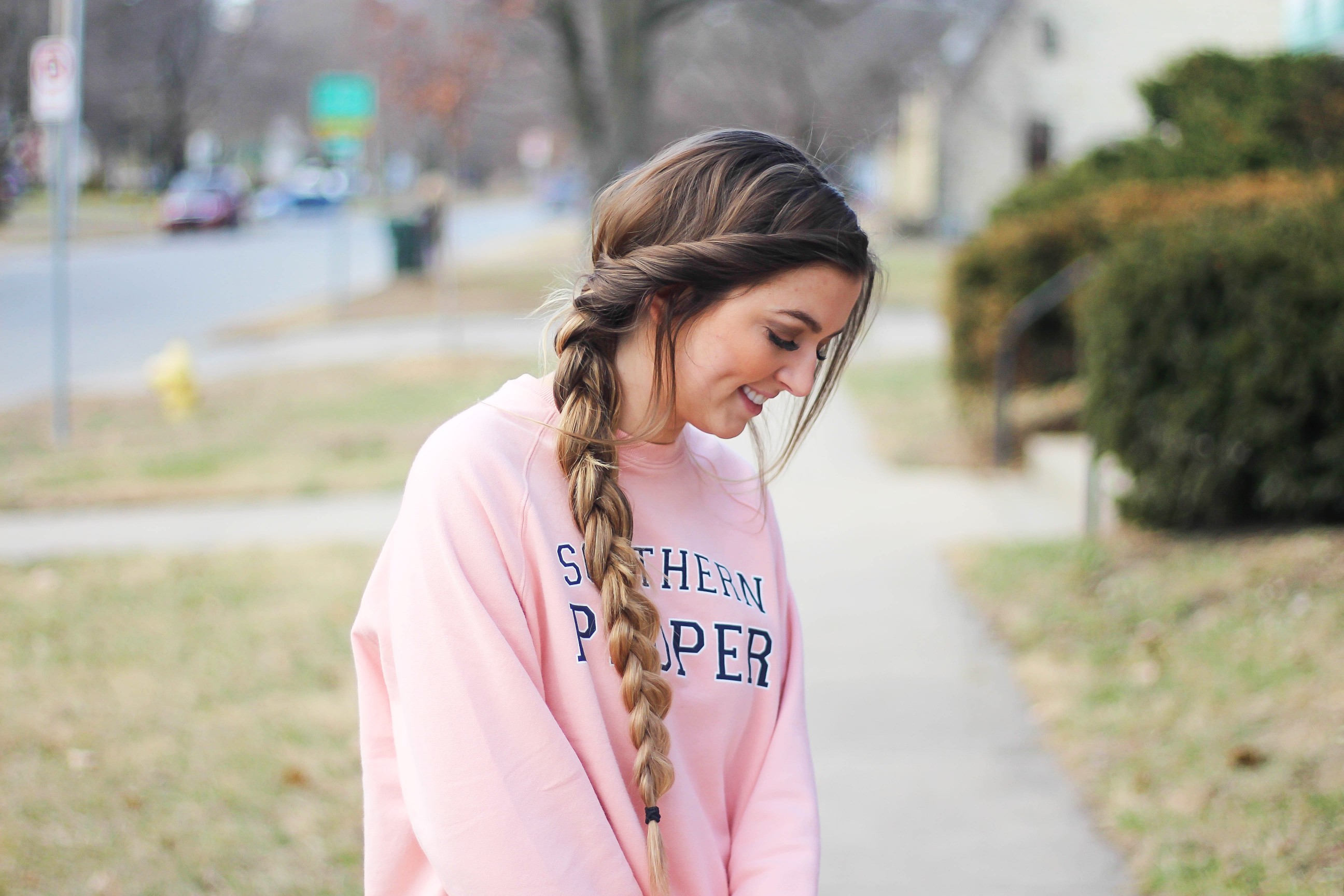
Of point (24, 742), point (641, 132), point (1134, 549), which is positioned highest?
point (641, 132)

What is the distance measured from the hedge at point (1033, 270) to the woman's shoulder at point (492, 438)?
6989 millimetres

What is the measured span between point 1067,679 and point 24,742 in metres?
3.47

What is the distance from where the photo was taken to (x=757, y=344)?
5.63ft

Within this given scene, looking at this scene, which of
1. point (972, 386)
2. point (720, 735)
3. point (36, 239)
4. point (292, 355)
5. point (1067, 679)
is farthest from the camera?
point (36, 239)

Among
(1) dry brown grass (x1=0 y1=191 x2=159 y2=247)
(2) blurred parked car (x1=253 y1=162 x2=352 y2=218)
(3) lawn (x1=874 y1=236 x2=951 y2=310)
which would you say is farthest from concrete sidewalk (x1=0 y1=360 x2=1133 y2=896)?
(2) blurred parked car (x1=253 y1=162 x2=352 y2=218)

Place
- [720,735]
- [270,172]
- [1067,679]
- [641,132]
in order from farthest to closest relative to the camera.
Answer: [270,172] → [641,132] → [1067,679] → [720,735]

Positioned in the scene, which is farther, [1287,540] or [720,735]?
[1287,540]

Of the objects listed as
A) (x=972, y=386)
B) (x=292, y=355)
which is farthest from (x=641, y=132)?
(x=972, y=386)

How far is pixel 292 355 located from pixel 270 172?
77.8 metres

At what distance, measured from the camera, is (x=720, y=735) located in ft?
5.92

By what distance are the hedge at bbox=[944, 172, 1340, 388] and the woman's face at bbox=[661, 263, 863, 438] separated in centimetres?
686

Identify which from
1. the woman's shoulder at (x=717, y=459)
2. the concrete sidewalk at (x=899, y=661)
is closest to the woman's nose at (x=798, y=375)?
the woman's shoulder at (x=717, y=459)

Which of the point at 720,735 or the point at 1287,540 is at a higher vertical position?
the point at 720,735

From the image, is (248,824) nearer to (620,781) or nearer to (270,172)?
(620,781)
